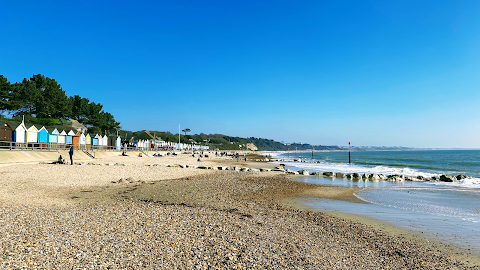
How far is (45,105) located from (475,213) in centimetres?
7618

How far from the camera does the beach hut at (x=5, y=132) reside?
32.2 m

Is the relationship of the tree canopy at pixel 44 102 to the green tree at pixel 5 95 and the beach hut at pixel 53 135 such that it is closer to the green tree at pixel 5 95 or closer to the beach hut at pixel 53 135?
the green tree at pixel 5 95

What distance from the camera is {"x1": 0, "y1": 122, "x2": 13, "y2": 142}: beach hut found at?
32.2 meters

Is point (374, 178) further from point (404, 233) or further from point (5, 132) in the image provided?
point (5, 132)

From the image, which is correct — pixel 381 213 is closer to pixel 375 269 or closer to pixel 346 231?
pixel 346 231

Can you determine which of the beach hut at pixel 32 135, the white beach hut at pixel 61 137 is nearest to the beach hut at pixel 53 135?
the white beach hut at pixel 61 137

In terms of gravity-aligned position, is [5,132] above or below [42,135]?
above

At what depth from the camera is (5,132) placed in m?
32.5

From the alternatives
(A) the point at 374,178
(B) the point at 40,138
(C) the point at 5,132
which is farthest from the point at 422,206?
(B) the point at 40,138

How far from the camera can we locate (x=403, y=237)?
801 cm

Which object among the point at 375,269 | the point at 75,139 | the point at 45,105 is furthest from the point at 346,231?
the point at 45,105

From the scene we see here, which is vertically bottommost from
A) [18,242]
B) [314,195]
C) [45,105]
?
[314,195]

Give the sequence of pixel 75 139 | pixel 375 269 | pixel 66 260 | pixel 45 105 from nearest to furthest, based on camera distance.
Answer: pixel 66 260 → pixel 375 269 → pixel 75 139 → pixel 45 105

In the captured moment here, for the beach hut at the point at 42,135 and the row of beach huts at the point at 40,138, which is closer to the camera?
the row of beach huts at the point at 40,138
